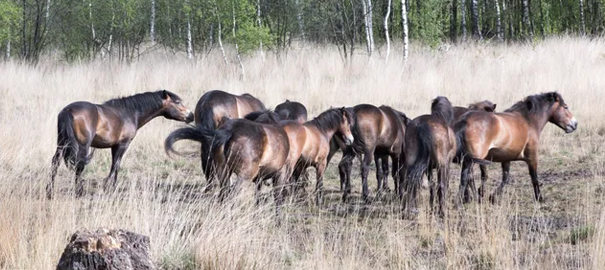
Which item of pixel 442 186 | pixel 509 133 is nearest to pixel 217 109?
pixel 442 186

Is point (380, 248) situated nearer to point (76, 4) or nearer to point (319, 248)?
point (319, 248)

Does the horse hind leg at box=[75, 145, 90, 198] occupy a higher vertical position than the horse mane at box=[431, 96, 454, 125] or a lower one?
lower

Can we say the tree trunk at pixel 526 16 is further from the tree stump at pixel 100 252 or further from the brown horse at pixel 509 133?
the tree stump at pixel 100 252

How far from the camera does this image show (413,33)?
32281mm

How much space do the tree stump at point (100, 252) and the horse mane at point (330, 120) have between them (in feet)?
17.7

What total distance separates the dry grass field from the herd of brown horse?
1.04ft

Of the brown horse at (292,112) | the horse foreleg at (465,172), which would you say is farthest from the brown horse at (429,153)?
the brown horse at (292,112)

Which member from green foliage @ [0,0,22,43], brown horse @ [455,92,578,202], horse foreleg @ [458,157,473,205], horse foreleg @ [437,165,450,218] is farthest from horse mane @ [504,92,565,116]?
green foliage @ [0,0,22,43]

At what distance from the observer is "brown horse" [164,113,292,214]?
8055 mm

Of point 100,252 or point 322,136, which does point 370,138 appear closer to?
point 322,136

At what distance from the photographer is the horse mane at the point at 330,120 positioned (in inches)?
390

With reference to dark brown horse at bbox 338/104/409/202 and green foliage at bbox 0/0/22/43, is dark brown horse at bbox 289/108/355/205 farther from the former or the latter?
green foliage at bbox 0/0/22/43

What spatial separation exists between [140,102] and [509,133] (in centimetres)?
527

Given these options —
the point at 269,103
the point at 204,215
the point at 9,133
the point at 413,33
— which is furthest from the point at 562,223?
the point at 413,33
